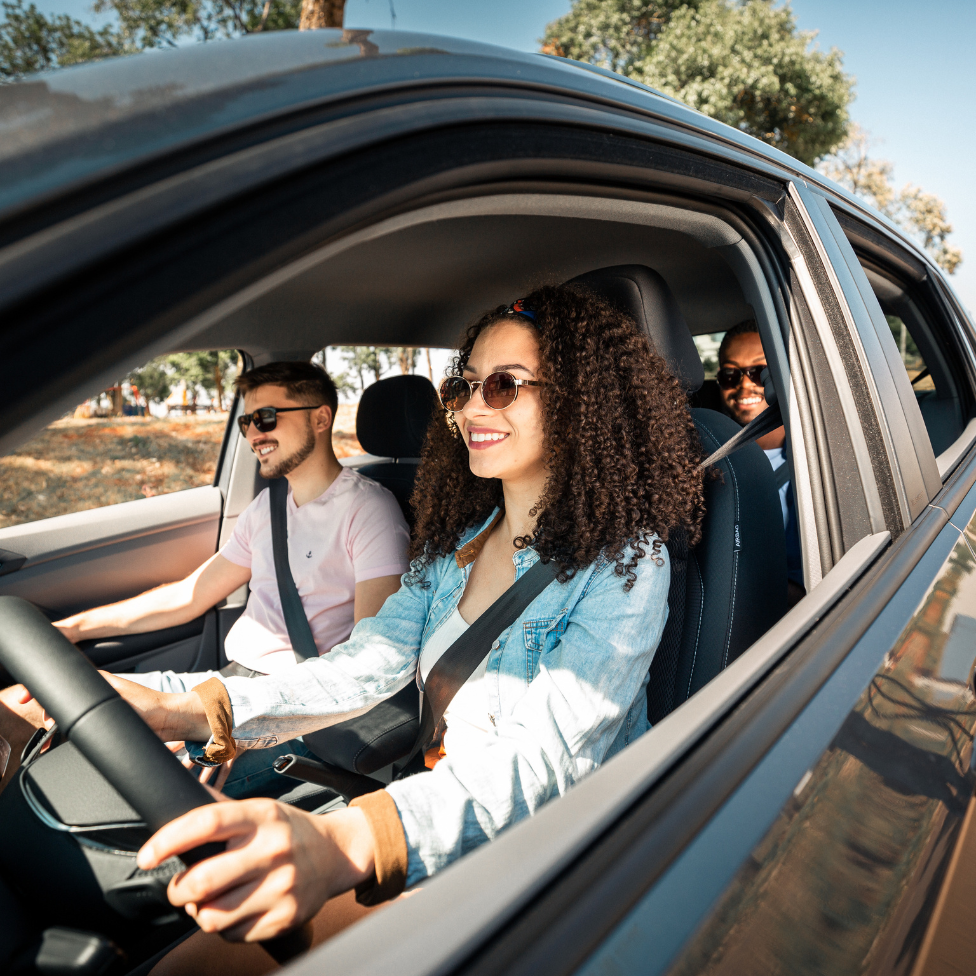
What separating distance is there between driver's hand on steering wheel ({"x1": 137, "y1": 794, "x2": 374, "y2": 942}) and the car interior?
1.06ft

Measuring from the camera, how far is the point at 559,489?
164 cm

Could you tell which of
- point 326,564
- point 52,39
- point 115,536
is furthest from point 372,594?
point 52,39

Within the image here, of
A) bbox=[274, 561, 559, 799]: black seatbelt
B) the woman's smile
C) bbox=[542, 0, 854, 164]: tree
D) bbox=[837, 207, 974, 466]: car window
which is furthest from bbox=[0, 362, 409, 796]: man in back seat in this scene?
bbox=[542, 0, 854, 164]: tree

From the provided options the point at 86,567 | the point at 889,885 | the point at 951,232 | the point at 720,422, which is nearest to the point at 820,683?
the point at 889,885

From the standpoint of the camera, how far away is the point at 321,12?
5.81 meters

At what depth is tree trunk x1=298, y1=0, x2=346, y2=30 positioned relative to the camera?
5.79 metres

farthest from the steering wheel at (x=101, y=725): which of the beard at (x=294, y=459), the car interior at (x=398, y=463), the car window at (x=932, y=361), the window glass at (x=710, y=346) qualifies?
the window glass at (x=710, y=346)

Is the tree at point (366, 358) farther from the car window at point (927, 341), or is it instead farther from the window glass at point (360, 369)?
the car window at point (927, 341)

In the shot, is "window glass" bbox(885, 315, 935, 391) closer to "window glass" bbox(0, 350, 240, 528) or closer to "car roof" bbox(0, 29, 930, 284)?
"car roof" bbox(0, 29, 930, 284)

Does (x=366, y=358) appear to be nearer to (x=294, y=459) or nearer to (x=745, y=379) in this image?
(x=294, y=459)

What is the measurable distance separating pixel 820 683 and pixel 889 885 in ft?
0.73

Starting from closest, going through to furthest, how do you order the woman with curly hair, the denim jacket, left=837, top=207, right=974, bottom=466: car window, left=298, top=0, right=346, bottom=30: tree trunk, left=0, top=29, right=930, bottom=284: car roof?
left=0, top=29, right=930, bottom=284: car roof, the woman with curly hair, the denim jacket, left=837, top=207, right=974, bottom=466: car window, left=298, top=0, right=346, bottom=30: tree trunk

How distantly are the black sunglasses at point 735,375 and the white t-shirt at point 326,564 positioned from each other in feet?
4.71

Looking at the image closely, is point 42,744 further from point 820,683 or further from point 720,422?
point 720,422
